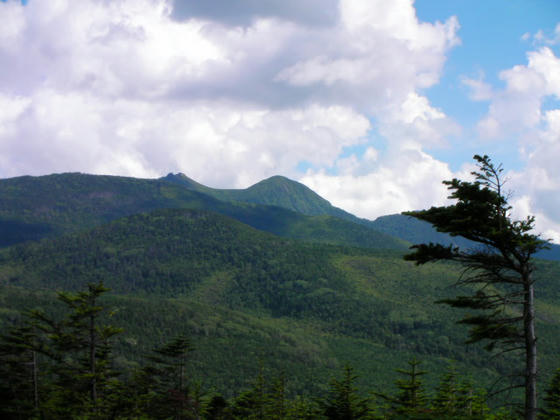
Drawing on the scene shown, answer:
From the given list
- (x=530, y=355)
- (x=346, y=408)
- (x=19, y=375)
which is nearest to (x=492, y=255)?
(x=530, y=355)

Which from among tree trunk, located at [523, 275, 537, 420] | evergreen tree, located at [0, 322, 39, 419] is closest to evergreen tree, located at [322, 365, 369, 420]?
tree trunk, located at [523, 275, 537, 420]

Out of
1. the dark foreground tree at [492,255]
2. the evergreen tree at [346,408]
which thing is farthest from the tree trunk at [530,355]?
the evergreen tree at [346,408]

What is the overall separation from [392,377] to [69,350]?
17686 cm

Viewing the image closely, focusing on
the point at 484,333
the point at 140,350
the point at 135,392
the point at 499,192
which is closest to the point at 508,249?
the point at 499,192

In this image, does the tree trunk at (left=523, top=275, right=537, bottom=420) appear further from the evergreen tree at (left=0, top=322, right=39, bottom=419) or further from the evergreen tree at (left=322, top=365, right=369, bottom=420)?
the evergreen tree at (left=0, top=322, right=39, bottom=419)

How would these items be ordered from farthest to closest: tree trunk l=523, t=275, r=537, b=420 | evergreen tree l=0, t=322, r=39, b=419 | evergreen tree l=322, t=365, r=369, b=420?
evergreen tree l=322, t=365, r=369, b=420 < evergreen tree l=0, t=322, r=39, b=419 < tree trunk l=523, t=275, r=537, b=420

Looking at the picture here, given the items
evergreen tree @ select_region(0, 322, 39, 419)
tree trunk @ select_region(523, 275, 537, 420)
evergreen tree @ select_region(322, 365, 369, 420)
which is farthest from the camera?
evergreen tree @ select_region(322, 365, 369, 420)

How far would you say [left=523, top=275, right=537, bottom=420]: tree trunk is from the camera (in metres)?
16.5

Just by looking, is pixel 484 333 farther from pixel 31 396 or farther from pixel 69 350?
pixel 31 396

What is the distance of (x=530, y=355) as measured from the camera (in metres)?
16.9

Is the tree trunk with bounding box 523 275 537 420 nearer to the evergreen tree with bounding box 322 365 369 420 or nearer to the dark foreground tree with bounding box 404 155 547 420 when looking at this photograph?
the dark foreground tree with bounding box 404 155 547 420

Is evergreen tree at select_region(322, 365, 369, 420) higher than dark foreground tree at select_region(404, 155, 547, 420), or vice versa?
dark foreground tree at select_region(404, 155, 547, 420)

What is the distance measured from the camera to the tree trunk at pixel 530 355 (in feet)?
54.1

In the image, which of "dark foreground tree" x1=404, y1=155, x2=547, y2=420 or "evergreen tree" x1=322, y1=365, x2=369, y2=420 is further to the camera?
"evergreen tree" x1=322, y1=365, x2=369, y2=420
